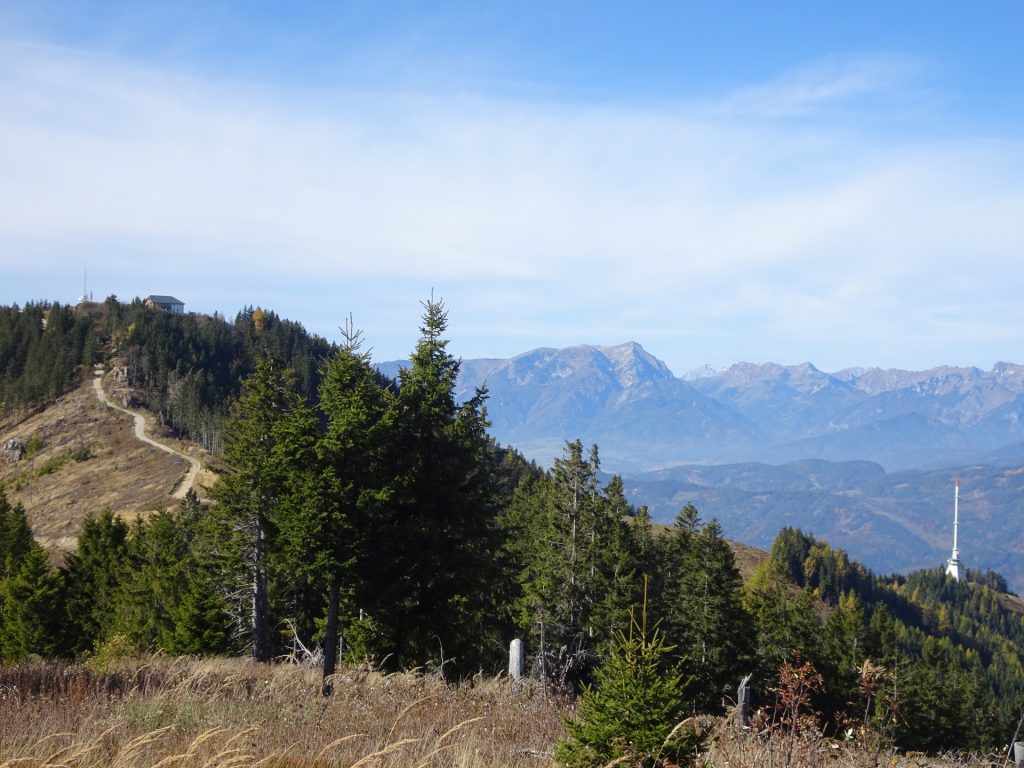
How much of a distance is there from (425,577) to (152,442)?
87387mm

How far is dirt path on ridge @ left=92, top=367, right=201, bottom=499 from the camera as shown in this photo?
73.2m

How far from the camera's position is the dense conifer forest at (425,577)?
1817cm

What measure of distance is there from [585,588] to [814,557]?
490 feet

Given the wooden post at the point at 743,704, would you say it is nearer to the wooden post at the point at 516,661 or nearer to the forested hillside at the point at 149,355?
the wooden post at the point at 516,661

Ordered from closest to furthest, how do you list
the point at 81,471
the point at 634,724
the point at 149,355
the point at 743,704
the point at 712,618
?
1. the point at 634,724
2. the point at 743,704
3. the point at 712,618
4. the point at 81,471
5. the point at 149,355

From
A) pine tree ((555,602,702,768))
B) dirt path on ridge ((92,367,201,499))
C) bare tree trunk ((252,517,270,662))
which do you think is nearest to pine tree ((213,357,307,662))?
bare tree trunk ((252,517,270,662))

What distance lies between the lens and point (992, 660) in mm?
156125

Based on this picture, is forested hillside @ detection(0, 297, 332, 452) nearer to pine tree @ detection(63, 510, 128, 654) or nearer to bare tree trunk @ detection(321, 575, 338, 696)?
pine tree @ detection(63, 510, 128, 654)

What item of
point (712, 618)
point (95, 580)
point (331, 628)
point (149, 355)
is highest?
point (149, 355)

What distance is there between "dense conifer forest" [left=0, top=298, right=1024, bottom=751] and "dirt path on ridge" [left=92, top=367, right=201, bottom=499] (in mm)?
19744

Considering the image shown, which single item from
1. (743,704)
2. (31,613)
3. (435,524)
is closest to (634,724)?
(743,704)

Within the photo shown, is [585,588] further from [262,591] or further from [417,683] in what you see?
[417,683]

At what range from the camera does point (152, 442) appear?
316ft

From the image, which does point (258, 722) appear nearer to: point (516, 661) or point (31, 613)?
point (516, 661)
